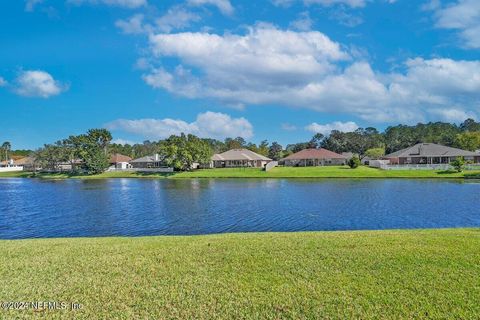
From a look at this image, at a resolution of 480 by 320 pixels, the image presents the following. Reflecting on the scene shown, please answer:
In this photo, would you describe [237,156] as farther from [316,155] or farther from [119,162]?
[119,162]

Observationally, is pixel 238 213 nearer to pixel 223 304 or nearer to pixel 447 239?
pixel 447 239

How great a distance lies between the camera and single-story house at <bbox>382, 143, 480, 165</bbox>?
7962 centimetres

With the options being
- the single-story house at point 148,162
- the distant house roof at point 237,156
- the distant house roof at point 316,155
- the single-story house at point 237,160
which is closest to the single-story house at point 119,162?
the single-story house at point 148,162

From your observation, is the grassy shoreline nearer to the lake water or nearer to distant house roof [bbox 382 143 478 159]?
distant house roof [bbox 382 143 478 159]

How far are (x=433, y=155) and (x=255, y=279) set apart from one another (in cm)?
8666

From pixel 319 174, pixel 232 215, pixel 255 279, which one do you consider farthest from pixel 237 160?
pixel 255 279

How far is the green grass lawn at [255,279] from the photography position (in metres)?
6.52

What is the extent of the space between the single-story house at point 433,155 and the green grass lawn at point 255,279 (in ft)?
264

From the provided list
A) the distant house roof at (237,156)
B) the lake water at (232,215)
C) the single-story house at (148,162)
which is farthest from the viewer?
the single-story house at (148,162)

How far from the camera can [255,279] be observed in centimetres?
782

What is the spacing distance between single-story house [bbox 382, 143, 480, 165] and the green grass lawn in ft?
264

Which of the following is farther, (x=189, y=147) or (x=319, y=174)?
(x=189, y=147)

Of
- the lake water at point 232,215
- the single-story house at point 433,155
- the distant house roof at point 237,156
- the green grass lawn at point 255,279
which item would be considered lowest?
the lake water at point 232,215

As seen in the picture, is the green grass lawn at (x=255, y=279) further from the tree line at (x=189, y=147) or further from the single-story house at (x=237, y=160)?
the single-story house at (x=237, y=160)
